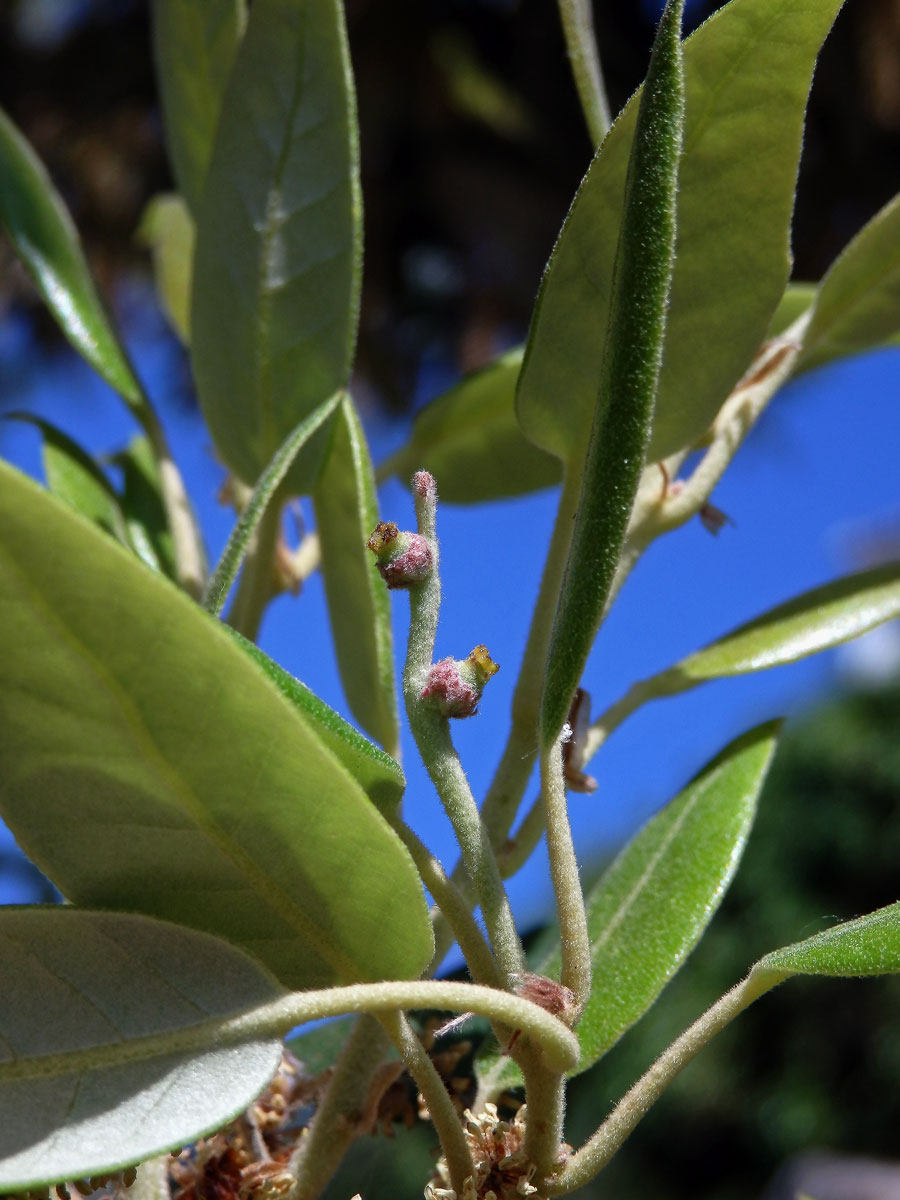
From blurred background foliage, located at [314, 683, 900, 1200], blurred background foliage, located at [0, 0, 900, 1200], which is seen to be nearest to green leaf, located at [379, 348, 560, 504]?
blurred background foliage, located at [0, 0, 900, 1200]

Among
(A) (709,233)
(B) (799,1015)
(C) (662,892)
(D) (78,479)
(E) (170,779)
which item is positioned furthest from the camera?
(B) (799,1015)

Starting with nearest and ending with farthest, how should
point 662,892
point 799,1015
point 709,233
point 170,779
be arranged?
point 170,779, point 709,233, point 662,892, point 799,1015

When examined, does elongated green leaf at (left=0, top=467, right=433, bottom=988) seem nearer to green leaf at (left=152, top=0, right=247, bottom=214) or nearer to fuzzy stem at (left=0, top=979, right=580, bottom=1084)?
fuzzy stem at (left=0, top=979, right=580, bottom=1084)

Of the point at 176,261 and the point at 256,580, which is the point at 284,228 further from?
the point at 176,261

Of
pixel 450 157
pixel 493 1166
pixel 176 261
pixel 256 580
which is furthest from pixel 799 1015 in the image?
pixel 493 1166

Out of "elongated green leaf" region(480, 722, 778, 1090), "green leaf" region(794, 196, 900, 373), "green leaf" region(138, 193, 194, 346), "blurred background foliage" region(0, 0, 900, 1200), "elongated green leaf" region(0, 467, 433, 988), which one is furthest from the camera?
"blurred background foliage" region(0, 0, 900, 1200)

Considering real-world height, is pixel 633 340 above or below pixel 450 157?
above

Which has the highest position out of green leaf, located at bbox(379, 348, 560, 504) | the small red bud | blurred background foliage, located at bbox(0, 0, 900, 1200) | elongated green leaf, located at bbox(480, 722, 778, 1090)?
the small red bud

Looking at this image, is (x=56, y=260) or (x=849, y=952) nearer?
(x=849, y=952)
